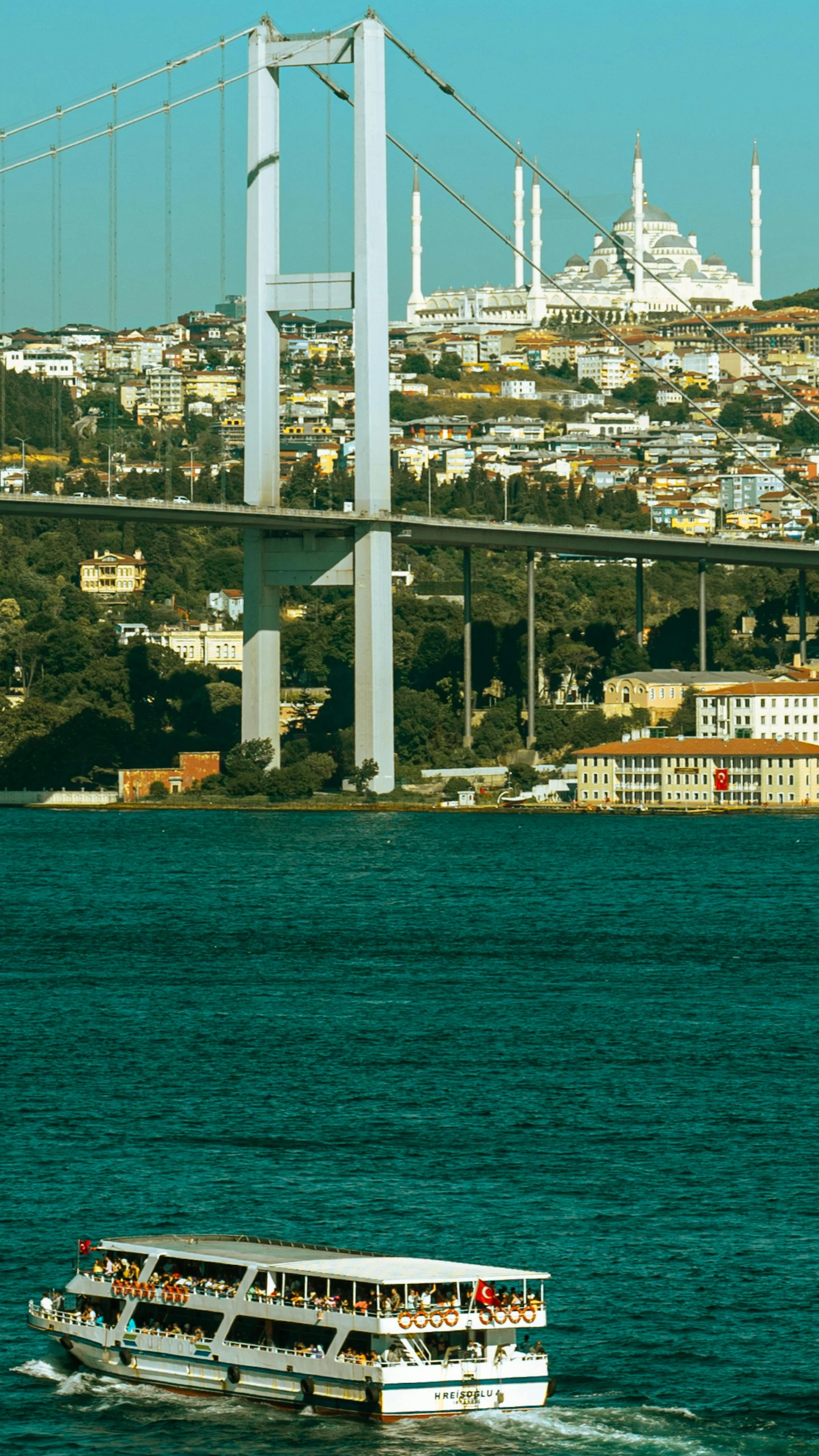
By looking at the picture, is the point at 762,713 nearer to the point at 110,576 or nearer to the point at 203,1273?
the point at 110,576

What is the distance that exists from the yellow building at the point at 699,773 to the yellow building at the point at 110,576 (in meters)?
16.3

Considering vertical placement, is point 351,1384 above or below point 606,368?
below

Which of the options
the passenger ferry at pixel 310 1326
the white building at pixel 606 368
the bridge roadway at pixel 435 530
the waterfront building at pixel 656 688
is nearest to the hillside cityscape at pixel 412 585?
the waterfront building at pixel 656 688

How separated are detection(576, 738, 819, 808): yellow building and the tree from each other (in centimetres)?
405

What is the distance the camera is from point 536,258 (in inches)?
4205

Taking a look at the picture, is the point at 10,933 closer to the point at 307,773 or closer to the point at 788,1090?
the point at 788,1090

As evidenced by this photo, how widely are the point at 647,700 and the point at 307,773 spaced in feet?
23.3

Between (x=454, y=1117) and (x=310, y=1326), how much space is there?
4699mm

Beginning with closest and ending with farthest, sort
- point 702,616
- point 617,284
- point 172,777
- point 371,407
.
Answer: point 371,407 < point 172,777 < point 702,616 < point 617,284

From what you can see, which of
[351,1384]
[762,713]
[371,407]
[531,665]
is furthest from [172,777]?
[351,1384]

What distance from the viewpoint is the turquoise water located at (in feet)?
32.6

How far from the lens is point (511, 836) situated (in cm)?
3462

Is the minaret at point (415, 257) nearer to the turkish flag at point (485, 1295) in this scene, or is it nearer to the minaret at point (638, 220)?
the minaret at point (638, 220)

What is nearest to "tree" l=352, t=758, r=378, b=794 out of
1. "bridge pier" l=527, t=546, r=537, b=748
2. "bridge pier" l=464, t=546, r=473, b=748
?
"bridge pier" l=464, t=546, r=473, b=748
